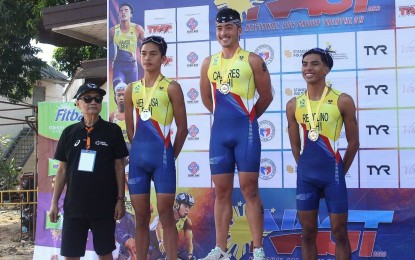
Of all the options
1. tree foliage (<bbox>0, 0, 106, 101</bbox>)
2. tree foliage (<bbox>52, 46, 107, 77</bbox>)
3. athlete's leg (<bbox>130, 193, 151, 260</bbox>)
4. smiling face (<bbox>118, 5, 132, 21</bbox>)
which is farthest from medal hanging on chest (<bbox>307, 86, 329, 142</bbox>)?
tree foliage (<bbox>52, 46, 107, 77</bbox>)

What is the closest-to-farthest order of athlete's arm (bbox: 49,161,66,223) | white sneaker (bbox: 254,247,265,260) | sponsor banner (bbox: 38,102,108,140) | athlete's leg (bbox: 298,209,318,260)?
white sneaker (bbox: 254,247,265,260) < athlete's leg (bbox: 298,209,318,260) < athlete's arm (bbox: 49,161,66,223) < sponsor banner (bbox: 38,102,108,140)

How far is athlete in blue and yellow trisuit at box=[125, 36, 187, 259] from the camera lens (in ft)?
12.6

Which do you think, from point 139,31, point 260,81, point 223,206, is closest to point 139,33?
point 139,31

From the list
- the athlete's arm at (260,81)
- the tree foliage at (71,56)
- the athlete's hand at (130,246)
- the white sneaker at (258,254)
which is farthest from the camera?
the tree foliage at (71,56)

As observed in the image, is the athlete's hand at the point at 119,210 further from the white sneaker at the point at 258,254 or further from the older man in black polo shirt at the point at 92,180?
the white sneaker at the point at 258,254

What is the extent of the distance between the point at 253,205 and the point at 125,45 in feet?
8.46

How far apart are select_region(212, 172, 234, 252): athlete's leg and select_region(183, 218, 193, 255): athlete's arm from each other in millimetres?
1512

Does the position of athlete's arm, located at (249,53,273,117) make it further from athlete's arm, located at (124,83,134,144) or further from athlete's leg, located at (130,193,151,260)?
athlete's leg, located at (130,193,151,260)

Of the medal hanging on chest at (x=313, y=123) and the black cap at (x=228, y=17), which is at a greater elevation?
the black cap at (x=228, y=17)

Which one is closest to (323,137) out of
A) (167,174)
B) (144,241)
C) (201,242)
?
(167,174)

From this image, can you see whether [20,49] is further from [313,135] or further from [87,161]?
[313,135]

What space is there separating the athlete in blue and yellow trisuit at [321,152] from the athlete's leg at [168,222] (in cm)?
99

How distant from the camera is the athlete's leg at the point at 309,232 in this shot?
3.92m

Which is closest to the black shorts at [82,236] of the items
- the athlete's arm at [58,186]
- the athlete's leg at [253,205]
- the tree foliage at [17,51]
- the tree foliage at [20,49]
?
the athlete's arm at [58,186]
